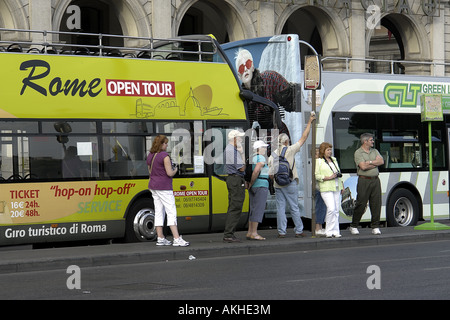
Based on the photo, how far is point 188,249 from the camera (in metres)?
15.0

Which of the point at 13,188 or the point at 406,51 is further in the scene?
the point at 406,51

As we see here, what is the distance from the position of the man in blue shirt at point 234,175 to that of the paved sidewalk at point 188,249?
55cm

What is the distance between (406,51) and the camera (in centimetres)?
3741

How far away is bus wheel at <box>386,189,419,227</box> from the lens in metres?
20.5

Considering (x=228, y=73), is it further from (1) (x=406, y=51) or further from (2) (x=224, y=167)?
(1) (x=406, y=51)

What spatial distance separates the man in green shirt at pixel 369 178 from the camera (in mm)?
17938

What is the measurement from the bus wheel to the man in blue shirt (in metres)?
5.29

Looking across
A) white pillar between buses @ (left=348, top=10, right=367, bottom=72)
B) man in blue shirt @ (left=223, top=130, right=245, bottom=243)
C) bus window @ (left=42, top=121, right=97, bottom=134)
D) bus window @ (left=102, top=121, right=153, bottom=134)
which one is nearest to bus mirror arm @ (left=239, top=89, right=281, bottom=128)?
man in blue shirt @ (left=223, top=130, right=245, bottom=243)

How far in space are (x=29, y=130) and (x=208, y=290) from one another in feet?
19.4

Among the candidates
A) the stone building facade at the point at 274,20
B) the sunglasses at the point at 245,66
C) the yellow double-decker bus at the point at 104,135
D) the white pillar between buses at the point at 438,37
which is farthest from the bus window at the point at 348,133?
the white pillar between buses at the point at 438,37

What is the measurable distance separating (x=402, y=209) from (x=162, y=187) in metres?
7.18

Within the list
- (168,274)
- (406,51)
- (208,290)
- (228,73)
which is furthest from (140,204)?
(406,51)

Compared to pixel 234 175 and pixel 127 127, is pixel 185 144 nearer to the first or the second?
pixel 127 127

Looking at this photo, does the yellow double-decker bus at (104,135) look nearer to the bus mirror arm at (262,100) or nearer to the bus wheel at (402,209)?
the bus mirror arm at (262,100)
